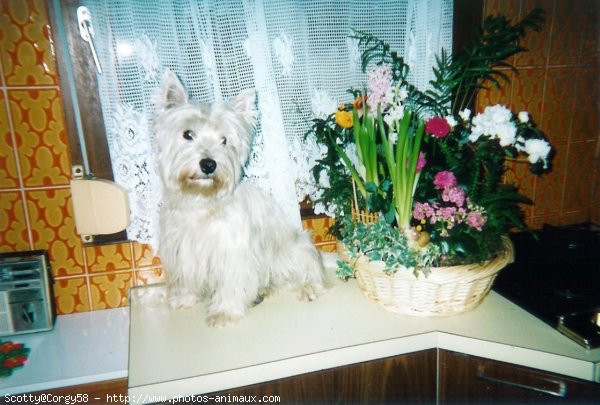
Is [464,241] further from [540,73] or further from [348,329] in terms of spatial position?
[540,73]

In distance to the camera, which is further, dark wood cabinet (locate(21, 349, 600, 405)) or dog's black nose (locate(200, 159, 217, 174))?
dog's black nose (locate(200, 159, 217, 174))

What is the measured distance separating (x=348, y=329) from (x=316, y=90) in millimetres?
996

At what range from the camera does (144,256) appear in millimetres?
1758

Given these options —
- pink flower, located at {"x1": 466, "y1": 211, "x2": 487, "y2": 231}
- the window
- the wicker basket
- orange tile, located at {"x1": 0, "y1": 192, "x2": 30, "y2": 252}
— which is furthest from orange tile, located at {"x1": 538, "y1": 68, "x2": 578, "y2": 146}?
orange tile, located at {"x1": 0, "y1": 192, "x2": 30, "y2": 252}

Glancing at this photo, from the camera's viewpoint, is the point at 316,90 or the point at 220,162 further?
the point at 316,90

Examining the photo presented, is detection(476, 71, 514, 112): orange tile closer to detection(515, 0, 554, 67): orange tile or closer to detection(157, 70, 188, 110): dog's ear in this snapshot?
detection(515, 0, 554, 67): orange tile

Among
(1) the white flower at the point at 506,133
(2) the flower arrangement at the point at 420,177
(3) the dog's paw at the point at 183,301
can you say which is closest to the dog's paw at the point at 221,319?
(3) the dog's paw at the point at 183,301

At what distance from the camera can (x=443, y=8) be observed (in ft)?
5.69

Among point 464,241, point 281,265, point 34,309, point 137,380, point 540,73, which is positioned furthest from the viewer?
point 540,73

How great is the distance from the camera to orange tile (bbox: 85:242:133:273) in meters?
1.70

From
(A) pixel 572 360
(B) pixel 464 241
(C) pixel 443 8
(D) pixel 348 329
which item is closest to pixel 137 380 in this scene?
(D) pixel 348 329

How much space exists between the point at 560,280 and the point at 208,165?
1420mm

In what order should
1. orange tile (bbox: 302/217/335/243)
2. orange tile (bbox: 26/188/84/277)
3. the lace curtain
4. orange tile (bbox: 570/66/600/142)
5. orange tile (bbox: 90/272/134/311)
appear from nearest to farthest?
the lace curtain
orange tile (bbox: 26/188/84/277)
orange tile (bbox: 90/272/134/311)
orange tile (bbox: 302/217/335/243)
orange tile (bbox: 570/66/600/142)

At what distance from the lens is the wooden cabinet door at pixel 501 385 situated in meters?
1.13
